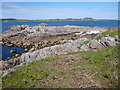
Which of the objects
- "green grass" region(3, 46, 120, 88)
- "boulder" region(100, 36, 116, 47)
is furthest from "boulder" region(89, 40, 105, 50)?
"green grass" region(3, 46, 120, 88)

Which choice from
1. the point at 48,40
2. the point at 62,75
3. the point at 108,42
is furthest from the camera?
the point at 48,40

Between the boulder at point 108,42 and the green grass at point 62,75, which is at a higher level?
the boulder at point 108,42

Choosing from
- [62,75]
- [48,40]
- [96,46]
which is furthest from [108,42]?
[48,40]

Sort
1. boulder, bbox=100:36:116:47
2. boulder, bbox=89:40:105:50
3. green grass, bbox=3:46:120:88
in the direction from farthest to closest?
boulder, bbox=100:36:116:47
boulder, bbox=89:40:105:50
green grass, bbox=3:46:120:88

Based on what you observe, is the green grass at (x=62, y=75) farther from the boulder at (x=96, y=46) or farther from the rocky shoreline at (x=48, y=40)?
the rocky shoreline at (x=48, y=40)

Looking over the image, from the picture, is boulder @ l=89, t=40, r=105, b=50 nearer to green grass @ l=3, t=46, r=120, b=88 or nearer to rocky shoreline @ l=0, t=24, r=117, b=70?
rocky shoreline @ l=0, t=24, r=117, b=70

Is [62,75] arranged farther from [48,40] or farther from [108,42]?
[48,40]

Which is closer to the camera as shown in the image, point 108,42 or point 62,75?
point 62,75

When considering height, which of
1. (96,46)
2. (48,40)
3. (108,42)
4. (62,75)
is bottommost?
(62,75)

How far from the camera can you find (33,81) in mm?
9367

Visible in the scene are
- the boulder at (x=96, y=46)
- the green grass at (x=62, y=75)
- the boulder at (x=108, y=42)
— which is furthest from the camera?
the boulder at (x=108, y=42)

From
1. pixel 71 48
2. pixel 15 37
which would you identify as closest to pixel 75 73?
pixel 71 48

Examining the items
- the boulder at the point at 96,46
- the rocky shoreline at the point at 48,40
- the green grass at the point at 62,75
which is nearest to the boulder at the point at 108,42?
the rocky shoreline at the point at 48,40

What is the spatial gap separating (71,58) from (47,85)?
6.14 metres
